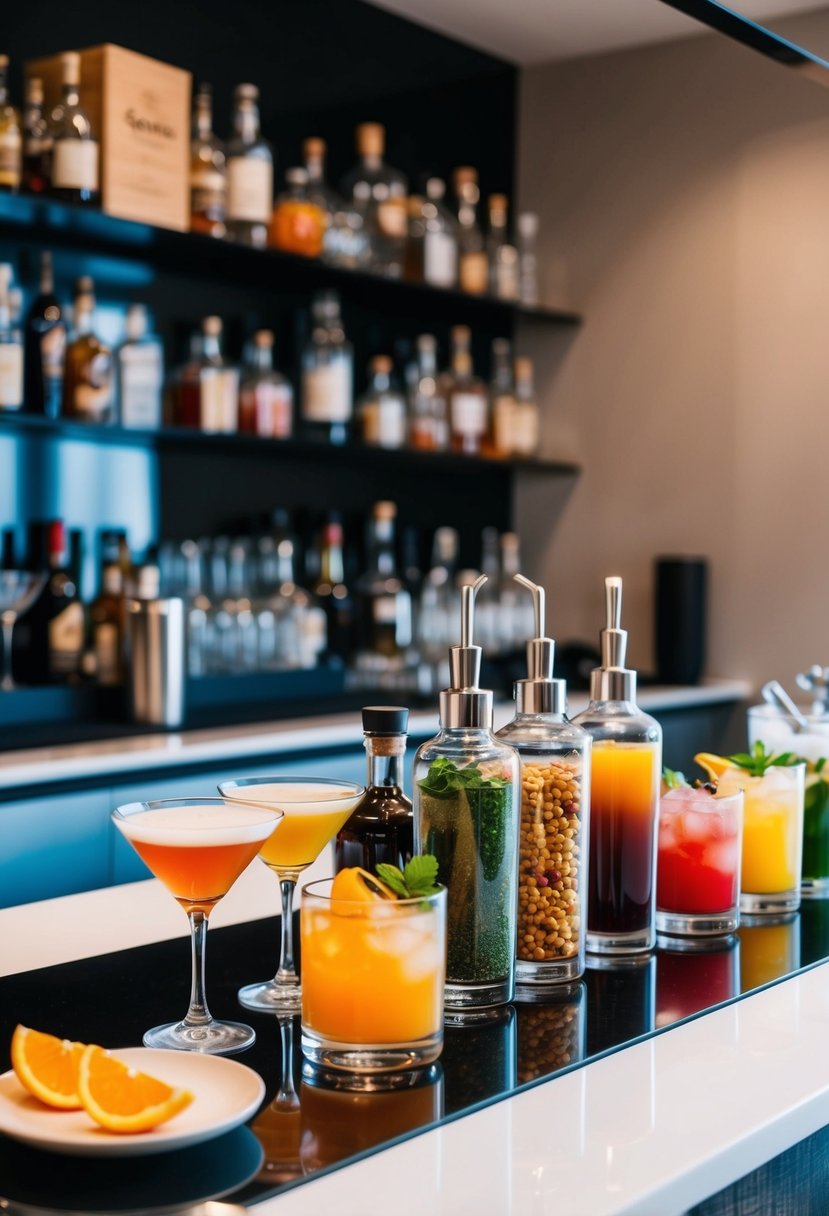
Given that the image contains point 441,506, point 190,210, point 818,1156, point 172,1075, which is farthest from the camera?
Answer: point 441,506

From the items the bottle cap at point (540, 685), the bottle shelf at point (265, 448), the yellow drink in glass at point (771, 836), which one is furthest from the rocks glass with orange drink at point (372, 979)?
the bottle shelf at point (265, 448)

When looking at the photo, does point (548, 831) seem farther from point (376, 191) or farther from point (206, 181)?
point (376, 191)

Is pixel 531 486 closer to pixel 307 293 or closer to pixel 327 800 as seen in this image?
pixel 307 293

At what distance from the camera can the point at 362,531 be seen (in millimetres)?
3445

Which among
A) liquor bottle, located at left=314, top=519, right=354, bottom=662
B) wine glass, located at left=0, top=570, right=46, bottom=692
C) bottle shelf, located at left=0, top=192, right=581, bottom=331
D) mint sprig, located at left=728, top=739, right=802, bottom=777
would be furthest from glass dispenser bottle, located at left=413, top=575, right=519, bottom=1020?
liquor bottle, located at left=314, top=519, right=354, bottom=662

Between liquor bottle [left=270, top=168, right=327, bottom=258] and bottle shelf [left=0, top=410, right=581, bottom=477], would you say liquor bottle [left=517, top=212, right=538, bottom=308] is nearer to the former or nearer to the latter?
bottle shelf [left=0, top=410, right=581, bottom=477]

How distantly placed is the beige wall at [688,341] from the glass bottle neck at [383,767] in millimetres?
2474

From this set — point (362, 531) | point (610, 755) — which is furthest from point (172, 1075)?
point (362, 531)

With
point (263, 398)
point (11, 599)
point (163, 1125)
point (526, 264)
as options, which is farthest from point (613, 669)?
point (526, 264)

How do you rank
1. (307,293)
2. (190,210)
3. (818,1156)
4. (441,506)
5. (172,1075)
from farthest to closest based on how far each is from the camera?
(441,506), (307,293), (190,210), (818,1156), (172,1075)

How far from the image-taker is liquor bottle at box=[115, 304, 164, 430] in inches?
109

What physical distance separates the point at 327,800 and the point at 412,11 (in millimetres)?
2961

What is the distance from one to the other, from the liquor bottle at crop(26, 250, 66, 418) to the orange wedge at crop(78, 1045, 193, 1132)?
2015mm

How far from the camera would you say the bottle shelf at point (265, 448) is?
2.69 m
